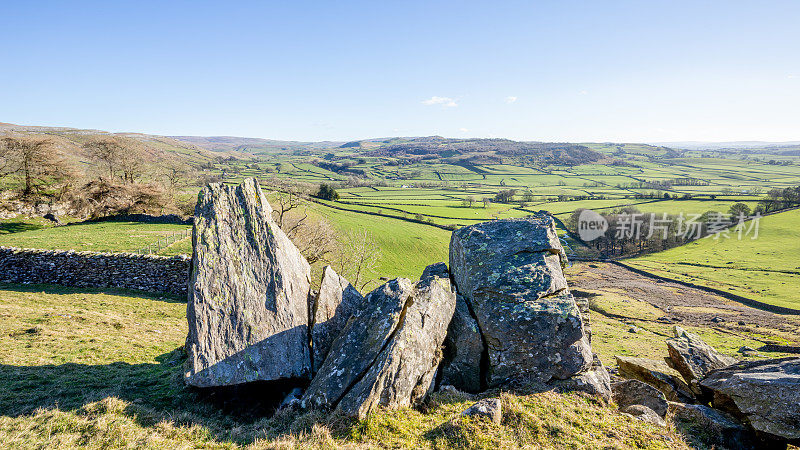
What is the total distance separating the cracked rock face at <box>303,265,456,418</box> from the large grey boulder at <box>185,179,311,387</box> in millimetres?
1867

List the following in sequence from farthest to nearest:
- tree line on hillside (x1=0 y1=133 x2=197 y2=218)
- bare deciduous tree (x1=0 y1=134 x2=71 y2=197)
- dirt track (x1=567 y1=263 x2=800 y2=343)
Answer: dirt track (x1=567 y1=263 x2=800 y2=343) < tree line on hillside (x1=0 y1=133 x2=197 y2=218) < bare deciduous tree (x1=0 y1=134 x2=71 y2=197)

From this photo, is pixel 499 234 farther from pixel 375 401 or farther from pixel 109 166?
pixel 109 166

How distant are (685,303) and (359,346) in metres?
97.6

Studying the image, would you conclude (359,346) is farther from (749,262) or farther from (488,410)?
(749,262)

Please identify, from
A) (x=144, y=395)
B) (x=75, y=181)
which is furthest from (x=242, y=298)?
(x=75, y=181)

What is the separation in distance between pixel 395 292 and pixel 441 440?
14.1 feet

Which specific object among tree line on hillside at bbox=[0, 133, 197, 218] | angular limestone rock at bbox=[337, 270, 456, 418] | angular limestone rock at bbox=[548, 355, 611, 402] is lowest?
angular limestone rock at bbox=[548, 355, 611, 402]

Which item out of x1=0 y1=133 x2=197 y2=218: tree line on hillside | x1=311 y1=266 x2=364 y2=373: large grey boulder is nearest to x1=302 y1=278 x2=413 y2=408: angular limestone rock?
x1=311 y1=266 x2=364 y2=373: large grey boulder

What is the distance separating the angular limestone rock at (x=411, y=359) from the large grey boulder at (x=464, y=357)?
61 cm

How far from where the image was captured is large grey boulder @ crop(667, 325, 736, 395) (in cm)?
1369

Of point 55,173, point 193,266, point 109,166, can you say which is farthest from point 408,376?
point 109,166

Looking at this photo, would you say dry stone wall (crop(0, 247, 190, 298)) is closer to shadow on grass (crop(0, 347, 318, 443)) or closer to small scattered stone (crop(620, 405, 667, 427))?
shadow on grass (crop(0, 347, 318, 443))

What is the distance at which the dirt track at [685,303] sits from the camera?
63969mm

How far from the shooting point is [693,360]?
1427cm
